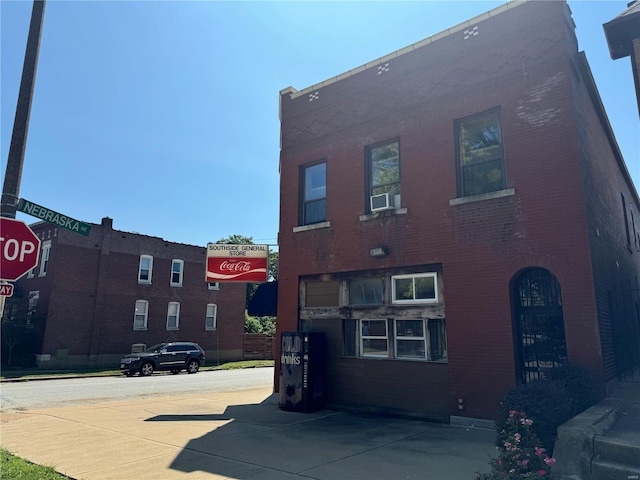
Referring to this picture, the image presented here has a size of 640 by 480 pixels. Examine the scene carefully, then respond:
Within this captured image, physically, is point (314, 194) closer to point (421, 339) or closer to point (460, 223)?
point (460, 223)

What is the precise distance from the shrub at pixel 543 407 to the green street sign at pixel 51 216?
6602mm

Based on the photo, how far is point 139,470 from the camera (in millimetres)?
6504

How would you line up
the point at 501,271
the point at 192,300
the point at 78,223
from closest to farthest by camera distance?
the point at 78,223, the point at 501,271, the point at 192,300

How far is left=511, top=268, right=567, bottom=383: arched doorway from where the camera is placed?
887 centimetres

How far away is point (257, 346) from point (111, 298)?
13.1m

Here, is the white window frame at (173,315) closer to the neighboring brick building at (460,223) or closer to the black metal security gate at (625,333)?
the neighboring brick building at (460,223)

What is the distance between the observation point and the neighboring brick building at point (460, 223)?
9.01 metres

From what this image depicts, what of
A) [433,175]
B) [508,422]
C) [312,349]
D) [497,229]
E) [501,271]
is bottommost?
[508,422]

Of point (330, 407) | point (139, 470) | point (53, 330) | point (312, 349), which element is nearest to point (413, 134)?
point (312, 349)

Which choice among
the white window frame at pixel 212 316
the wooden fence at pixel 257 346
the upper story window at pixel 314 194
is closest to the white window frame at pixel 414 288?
the upper story window at pixel 314 194

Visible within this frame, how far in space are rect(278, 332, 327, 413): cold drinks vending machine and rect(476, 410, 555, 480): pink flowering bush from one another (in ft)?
20.0

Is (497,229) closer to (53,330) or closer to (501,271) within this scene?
(501,271)

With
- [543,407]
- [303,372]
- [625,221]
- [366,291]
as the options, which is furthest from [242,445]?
[625,221]

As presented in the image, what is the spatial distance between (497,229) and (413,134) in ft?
10.6
